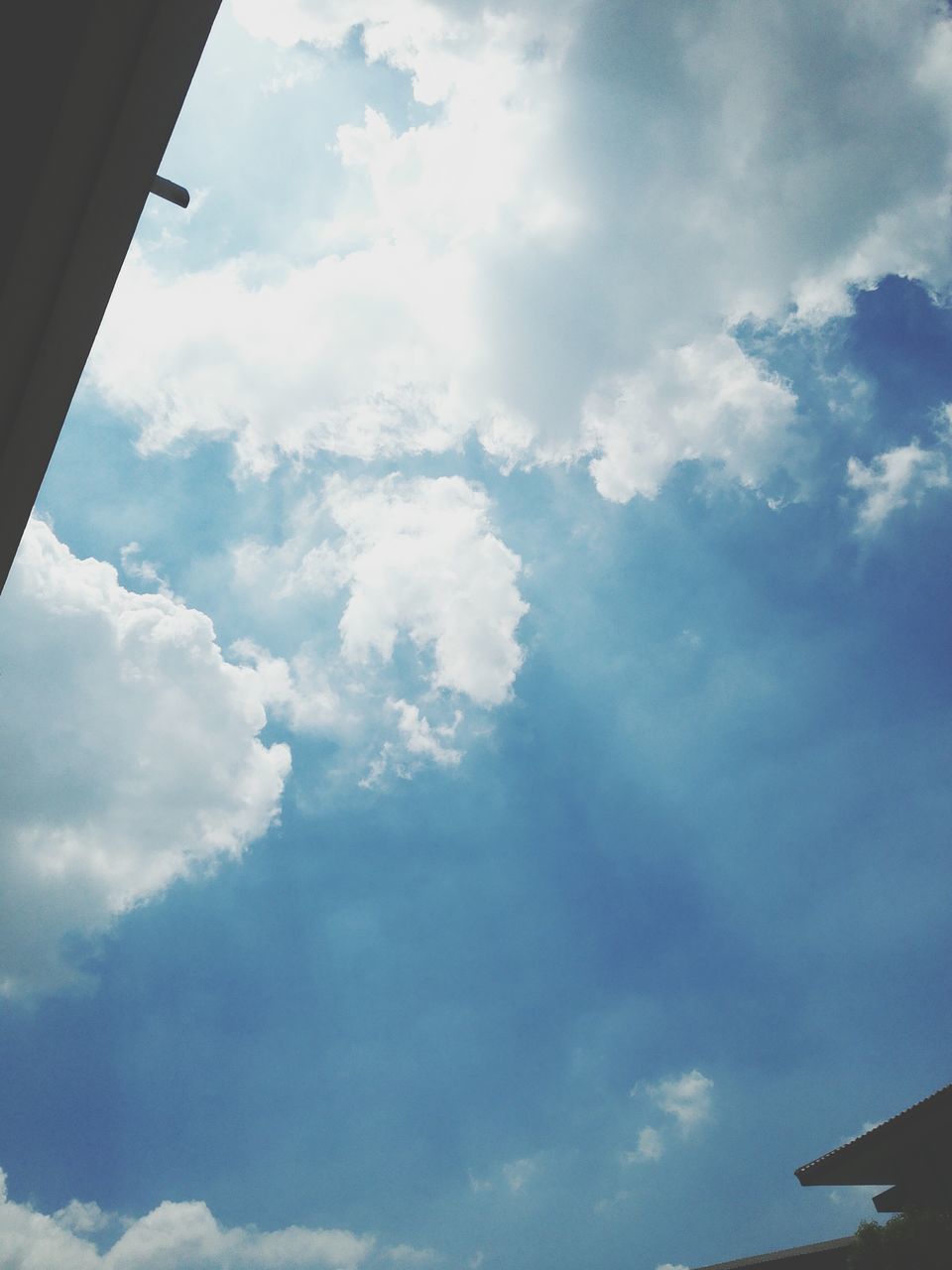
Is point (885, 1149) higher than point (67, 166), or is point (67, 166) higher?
point (67, 166)

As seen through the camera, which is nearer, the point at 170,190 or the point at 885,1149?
the point at 170,190

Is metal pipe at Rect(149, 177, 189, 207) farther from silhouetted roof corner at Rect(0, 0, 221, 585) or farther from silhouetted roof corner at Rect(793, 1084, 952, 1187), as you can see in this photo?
silhouetted roof corner at Rect(793, 1084, 952, 1187)

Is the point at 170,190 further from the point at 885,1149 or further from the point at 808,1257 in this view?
the point at 808,1257

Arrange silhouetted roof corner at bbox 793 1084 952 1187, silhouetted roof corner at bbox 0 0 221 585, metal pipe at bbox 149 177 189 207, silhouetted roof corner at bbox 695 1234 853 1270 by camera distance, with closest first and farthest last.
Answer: silhouetted roof corner at bbox 0 0 221 585
metal pipe at bbox 149 177 189 207
silhouetted roof corner at bbox 793 1084 952 1187
silhouetted roof corner at bbox 695 1234 853 1270

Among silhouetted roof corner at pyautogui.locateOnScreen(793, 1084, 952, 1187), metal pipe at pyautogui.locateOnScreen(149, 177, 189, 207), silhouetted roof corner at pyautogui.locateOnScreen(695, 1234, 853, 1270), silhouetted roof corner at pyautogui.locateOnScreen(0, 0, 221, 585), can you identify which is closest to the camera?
silhouetted roof corner at pyautogui.locateOnScreen(0, 0, 221, 585)

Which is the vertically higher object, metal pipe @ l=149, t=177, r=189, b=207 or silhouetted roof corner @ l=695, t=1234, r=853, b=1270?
metal pipe @ l=149, t=177, r=189, b=207

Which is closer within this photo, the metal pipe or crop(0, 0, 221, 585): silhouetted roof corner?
crop(0, 0, 221, 585): silhouetted roof corner

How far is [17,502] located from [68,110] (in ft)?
6.85

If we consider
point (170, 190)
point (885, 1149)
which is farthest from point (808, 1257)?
point (170, 190)

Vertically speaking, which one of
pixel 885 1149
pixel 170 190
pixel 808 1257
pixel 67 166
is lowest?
pixel 808 1257

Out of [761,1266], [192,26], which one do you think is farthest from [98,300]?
[761,1266]

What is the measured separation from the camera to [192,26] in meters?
3.49

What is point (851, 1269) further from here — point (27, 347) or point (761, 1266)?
point (27, 347)

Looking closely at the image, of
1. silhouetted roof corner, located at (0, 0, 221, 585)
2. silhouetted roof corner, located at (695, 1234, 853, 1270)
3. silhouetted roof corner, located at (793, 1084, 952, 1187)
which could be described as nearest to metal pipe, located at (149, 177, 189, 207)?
silhouetted roof corner, located at (0, 0, 221, 585)
